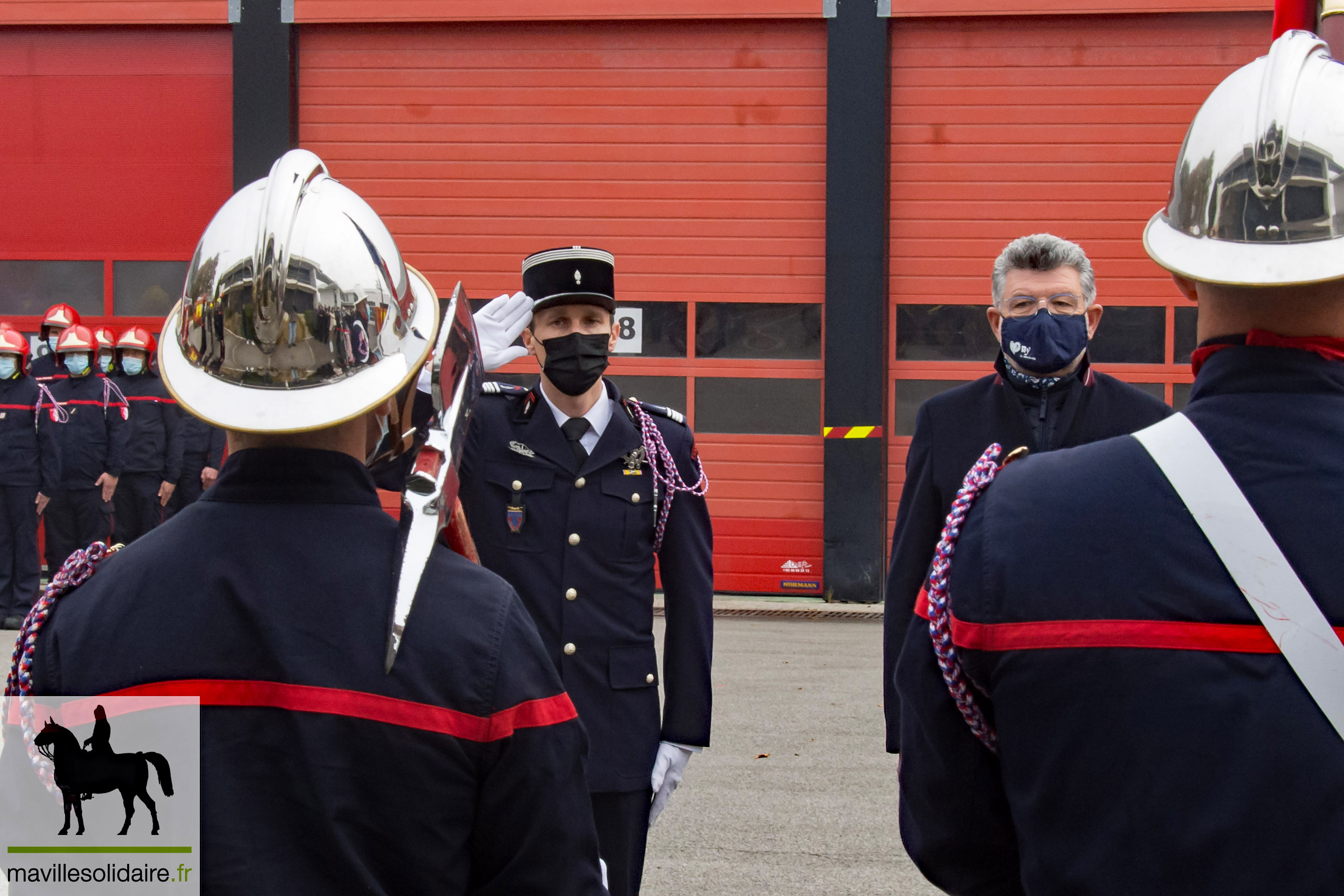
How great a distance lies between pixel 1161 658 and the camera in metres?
1.38

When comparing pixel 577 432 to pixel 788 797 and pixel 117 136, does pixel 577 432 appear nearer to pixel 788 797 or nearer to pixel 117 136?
pixel 788 797

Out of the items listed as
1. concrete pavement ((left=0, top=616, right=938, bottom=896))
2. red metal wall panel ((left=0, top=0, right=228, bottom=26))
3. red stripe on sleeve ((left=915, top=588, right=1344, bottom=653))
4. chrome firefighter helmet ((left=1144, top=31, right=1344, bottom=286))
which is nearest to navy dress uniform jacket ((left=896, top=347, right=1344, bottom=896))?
red stripe on sleeve ((left=915, top=588, right=1344, bottom=653))

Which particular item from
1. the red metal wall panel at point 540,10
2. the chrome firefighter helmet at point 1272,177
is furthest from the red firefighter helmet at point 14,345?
the chrome firefighter helmet at point 1272,177

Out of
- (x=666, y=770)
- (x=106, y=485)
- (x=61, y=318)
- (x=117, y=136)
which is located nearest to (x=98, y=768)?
(x=666, y=770)

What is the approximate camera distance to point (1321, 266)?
1.39m

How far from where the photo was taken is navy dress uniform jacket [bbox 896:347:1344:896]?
1.33m

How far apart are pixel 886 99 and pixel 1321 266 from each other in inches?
373

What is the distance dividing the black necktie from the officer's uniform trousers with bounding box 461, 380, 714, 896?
0.07 ft

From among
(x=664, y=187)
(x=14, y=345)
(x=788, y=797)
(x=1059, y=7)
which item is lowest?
(x=788, y=797)

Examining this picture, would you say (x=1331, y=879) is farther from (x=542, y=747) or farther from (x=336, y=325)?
(x=336, y=325)

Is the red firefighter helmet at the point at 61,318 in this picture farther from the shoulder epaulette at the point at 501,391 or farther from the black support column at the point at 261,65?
the shoulder epaulette at the point at 501,391

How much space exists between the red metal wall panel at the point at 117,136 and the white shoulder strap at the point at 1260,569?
35.5 feet

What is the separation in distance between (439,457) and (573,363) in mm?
1692

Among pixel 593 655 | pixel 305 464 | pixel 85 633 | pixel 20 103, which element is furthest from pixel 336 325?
pixel 20 103
